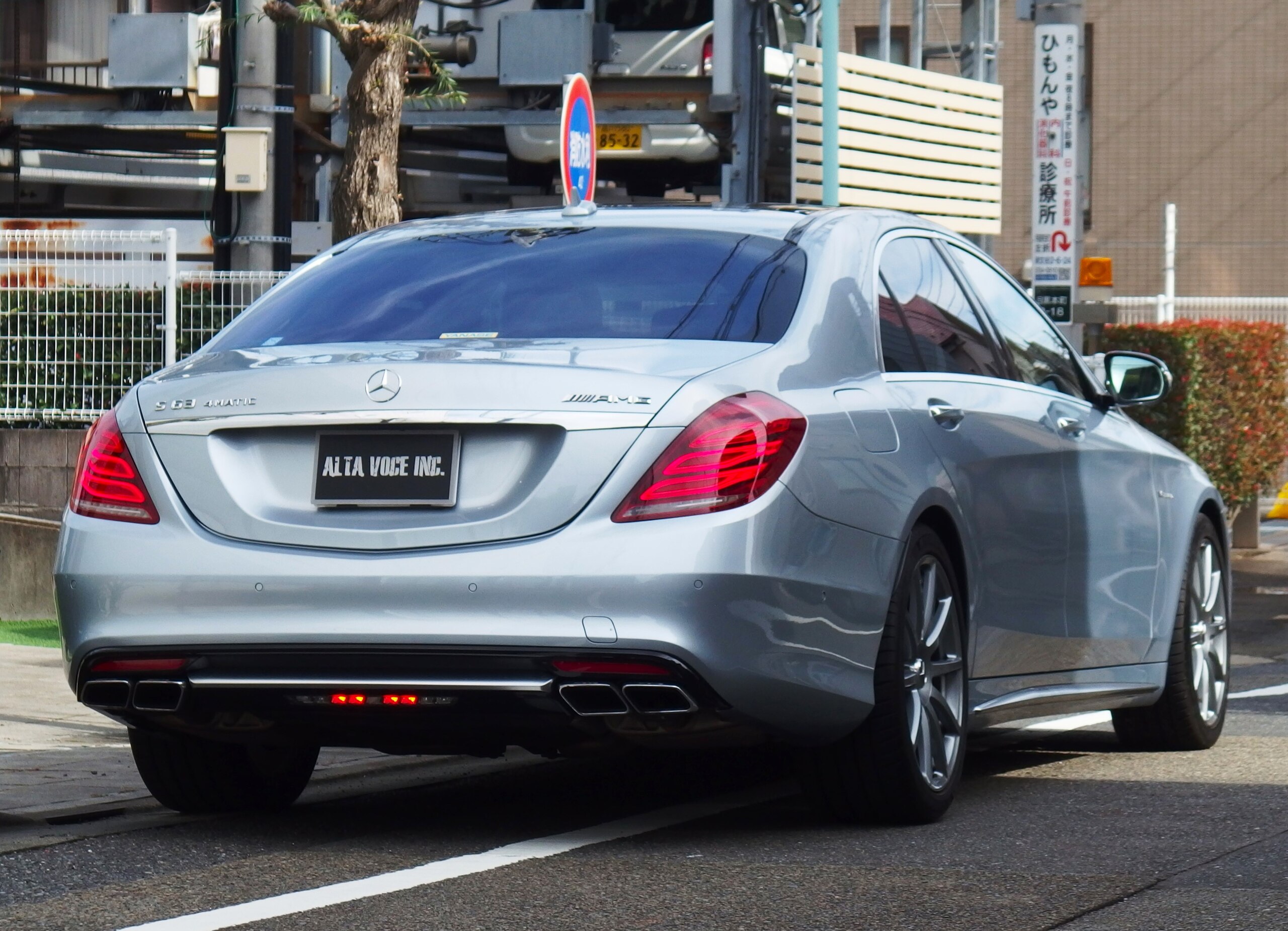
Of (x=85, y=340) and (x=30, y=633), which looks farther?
(x=85, y=340)

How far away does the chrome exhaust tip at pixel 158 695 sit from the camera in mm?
5133

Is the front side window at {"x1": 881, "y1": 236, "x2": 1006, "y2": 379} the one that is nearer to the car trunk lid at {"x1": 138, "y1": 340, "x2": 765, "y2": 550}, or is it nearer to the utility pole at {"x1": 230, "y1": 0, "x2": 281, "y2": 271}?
the car trunk lid at {"x1": 138, "y1": 340, "x2": 765, "y2": 550}

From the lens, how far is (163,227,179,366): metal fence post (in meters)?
15.2

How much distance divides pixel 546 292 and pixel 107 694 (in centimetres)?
139

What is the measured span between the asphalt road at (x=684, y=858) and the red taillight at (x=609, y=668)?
43 cm

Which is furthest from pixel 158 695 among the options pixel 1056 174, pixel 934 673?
pixel 1056 174

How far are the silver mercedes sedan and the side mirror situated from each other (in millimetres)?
1399

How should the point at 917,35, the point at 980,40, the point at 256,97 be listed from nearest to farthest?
the point at 256,97
the point at 917,35
the point at 980,40

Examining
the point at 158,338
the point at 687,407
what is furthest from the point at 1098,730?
the point at 158,338

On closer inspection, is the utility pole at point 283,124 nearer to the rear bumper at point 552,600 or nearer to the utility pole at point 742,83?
the utility pole at point 742,83

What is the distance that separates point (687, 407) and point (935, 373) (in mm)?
1282

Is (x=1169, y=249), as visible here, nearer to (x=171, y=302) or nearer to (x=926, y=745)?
(x=171, y=302)

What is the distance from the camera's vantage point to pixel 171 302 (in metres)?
15.3

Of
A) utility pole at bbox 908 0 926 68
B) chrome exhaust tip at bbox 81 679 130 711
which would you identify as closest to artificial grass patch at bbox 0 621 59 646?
chrome exhaust tip at bbox 81 679 130 711
